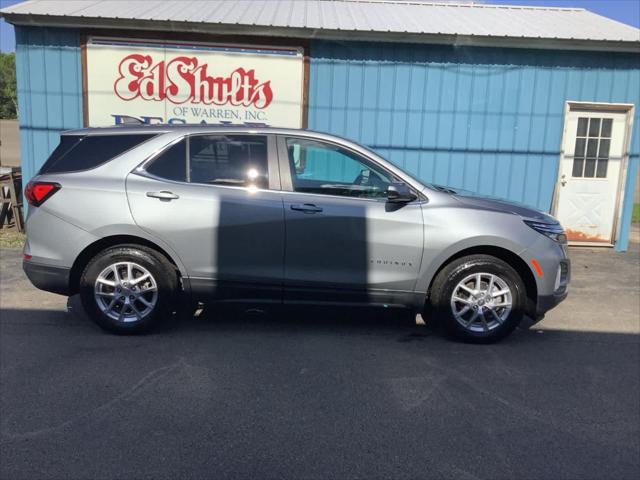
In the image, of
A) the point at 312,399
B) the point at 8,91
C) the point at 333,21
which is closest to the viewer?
the point at 312,399

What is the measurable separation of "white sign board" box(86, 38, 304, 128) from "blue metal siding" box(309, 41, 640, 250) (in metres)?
0.53

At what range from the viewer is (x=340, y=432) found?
11.8 feet

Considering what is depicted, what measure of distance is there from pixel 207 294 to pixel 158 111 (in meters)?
5.57

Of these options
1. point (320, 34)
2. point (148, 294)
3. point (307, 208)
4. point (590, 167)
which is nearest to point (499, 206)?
point (307, 208)

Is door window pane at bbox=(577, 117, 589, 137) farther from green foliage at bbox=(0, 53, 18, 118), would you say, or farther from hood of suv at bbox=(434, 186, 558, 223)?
green foliage at bbox=(0, 53, 18, 118)

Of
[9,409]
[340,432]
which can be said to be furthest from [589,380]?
[9,409]

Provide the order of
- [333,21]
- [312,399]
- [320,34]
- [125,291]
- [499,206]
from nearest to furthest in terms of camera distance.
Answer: [312,399]
[125,291]
[499,206]
[320,34]
[333,21]

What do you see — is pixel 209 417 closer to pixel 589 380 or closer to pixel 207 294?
pixel 207 294

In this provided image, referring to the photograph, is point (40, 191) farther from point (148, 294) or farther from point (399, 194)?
point (399, 194)

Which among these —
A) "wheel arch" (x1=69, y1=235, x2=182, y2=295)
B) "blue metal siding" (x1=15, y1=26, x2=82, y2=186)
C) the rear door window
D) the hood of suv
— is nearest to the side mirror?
the hood of suv

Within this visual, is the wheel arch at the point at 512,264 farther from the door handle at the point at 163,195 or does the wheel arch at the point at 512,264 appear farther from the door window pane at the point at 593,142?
the door window pane at the point at 593,142

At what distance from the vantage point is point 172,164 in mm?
5199

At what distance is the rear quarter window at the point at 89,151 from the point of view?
5195 mm

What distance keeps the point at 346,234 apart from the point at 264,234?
2.31 ft
